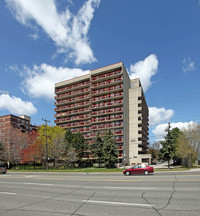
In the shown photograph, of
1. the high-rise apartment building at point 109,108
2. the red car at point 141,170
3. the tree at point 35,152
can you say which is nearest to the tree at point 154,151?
the high-rise apartment building at point 109,108

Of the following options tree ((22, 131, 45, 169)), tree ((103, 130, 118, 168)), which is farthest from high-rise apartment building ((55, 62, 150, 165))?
tree ((22, 131, 45, 169))

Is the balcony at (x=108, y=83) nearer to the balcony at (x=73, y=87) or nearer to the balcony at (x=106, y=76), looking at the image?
the balcony at (x=106, y=76)

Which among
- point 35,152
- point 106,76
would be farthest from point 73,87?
point 35,152

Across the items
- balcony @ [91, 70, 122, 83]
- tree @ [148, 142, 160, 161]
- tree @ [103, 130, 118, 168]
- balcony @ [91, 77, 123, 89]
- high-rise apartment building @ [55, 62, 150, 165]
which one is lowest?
tree @ [148, 142, 160, 161]

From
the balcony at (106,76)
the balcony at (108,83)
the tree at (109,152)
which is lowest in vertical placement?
the tree at (109,152)

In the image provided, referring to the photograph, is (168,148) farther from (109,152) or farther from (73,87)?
(73,87)

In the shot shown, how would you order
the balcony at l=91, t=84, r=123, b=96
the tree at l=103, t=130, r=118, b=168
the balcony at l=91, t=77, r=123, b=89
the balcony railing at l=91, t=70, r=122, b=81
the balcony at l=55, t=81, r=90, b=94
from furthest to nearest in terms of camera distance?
1. the balcony at l=55, t=81, r=90, b=94
2. the balcony railing at l=91, t=70, r=122, b=81
3. the balcony at l=91, t=77, r=123, b=89
4. the balcony at l=91, t=84, r=123, b=96
5. the tree at l=103, t=130, r=118, b=168

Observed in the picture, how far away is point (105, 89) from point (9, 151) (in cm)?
3644

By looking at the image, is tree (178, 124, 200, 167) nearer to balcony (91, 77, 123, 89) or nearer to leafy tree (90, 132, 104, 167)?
leafy tree (90, 132, 104, 167)

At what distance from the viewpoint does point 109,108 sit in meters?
62.4

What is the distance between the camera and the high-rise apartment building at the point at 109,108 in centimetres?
5875

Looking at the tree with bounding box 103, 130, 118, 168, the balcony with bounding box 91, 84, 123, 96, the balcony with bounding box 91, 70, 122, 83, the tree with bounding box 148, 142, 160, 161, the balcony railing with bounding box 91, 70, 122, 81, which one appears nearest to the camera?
the tree with bounding box 103, 130, 118, 168

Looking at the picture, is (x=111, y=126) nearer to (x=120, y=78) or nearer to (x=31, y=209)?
(x=120, y=78)

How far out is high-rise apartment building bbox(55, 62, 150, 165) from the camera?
58750 millimetres
